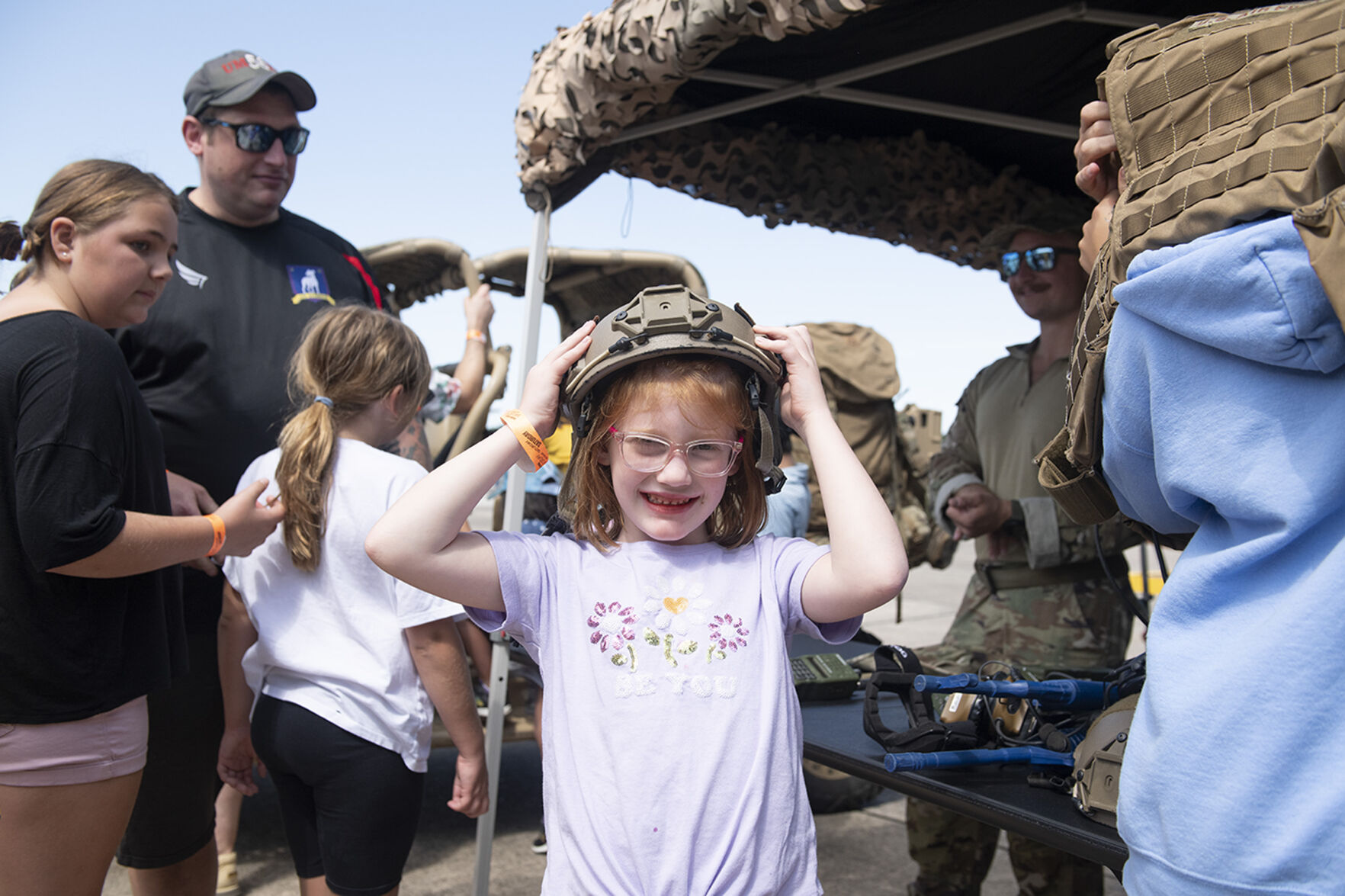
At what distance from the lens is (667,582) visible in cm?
149

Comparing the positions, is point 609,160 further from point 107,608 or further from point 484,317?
point 107,608

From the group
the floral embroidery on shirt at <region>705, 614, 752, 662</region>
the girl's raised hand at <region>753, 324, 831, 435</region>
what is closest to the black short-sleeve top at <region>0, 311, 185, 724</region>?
the floral embroidery on shirt at <region>705, 614, 752, 662</region>

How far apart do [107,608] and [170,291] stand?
1.02 meters

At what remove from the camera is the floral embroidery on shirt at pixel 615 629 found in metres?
1.43

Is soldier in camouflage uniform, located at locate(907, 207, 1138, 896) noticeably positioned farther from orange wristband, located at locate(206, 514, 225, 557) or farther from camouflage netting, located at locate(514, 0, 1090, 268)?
orange wristband, located at locate(206, 514, 225, 557)

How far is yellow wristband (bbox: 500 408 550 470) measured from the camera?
58.4 inches

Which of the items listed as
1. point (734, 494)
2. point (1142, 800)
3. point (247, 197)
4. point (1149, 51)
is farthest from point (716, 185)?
point (1142, 800)

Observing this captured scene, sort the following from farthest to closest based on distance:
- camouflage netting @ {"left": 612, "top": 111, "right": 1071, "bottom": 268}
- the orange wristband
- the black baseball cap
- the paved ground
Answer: camouflage netting @ {"left": 612, "top": 111, "right": 1071, "bottom": 268}
the paved ground
the black baseball cap
the orange wristband

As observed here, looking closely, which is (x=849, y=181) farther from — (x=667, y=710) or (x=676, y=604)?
(x=667, y=710)

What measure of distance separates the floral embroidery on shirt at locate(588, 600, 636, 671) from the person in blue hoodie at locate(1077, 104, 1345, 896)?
0.70m

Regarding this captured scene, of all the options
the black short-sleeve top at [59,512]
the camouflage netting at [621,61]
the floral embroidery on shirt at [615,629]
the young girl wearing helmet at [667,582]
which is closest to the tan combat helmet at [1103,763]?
the young girl wearing helmet at [667,582]

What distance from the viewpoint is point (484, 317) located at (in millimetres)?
3359

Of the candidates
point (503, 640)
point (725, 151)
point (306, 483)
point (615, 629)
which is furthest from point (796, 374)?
point (725, 151)

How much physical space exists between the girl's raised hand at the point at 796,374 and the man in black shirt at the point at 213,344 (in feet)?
4.84
